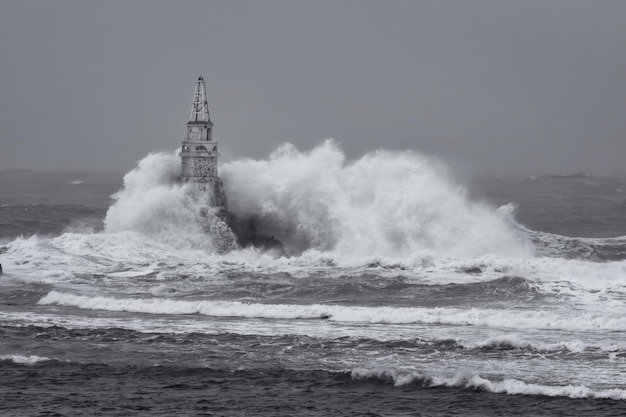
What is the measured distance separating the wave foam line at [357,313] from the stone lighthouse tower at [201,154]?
44.1 ft

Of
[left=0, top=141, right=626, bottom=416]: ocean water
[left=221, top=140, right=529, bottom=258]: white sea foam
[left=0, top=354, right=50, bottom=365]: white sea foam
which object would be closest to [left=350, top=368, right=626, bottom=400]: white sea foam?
[left=0, top=141, right=626, bottom=416]: ocean water

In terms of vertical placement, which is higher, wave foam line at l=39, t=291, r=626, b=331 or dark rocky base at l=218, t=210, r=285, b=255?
dark rocky base at l=218, t=210, r=285, b=255

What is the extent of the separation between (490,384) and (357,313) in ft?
31.5

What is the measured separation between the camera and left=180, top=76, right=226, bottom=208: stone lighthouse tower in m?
48.9

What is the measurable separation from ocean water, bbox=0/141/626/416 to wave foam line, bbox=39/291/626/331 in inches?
3.2

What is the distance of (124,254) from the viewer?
44.5 metres

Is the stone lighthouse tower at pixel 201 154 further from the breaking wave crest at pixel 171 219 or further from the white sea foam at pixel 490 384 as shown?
the white sea foam at pixel 490 384

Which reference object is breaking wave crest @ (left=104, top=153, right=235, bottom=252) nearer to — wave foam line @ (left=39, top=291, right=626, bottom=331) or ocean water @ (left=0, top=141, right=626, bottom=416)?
ocean water @ (left=0, top=141, right=626, bottom=416)

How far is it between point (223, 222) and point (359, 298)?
42.9 ft

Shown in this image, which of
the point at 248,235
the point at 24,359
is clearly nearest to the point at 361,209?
the point at 248,235

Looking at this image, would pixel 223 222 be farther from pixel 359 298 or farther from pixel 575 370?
pixel 575 370

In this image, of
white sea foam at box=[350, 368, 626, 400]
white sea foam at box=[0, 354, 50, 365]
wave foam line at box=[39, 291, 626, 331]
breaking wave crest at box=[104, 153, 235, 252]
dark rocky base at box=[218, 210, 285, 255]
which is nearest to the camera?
white sea foam at box=[350, 368, 626, 400]

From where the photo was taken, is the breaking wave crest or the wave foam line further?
the breaking wave crest

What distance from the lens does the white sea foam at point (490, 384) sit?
2372cm
